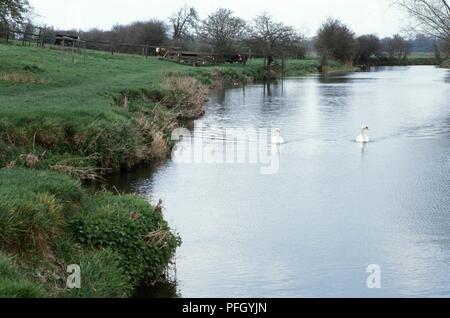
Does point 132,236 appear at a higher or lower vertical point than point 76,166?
lower

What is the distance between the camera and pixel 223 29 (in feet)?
205

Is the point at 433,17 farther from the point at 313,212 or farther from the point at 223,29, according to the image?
the point at 223,29

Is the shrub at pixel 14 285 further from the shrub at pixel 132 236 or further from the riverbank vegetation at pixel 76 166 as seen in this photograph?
the shrub at pixel 132 236

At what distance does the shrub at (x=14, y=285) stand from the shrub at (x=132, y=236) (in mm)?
1654

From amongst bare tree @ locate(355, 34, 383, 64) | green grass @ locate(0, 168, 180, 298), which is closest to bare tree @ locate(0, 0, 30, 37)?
green grass @ locate(0, 168, 180, 298)

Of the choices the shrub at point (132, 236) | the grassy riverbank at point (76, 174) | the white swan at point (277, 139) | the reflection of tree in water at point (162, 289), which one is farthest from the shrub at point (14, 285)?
the white swan at point (277, 139)

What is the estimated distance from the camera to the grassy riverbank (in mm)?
7250

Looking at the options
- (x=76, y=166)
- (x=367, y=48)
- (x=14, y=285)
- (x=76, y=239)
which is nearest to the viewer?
(x=14, y=285)

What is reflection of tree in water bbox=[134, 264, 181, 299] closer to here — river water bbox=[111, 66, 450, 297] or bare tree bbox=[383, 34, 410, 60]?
river water bbox=[111, 66, 450, 297]

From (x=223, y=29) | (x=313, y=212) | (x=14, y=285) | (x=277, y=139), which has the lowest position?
(x=313, y=212)

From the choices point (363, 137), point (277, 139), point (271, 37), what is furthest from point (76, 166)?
point (271, 37)

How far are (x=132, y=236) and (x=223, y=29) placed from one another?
5601 cm

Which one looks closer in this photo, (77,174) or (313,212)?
(313,212)

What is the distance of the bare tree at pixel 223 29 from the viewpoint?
60.4 meters
